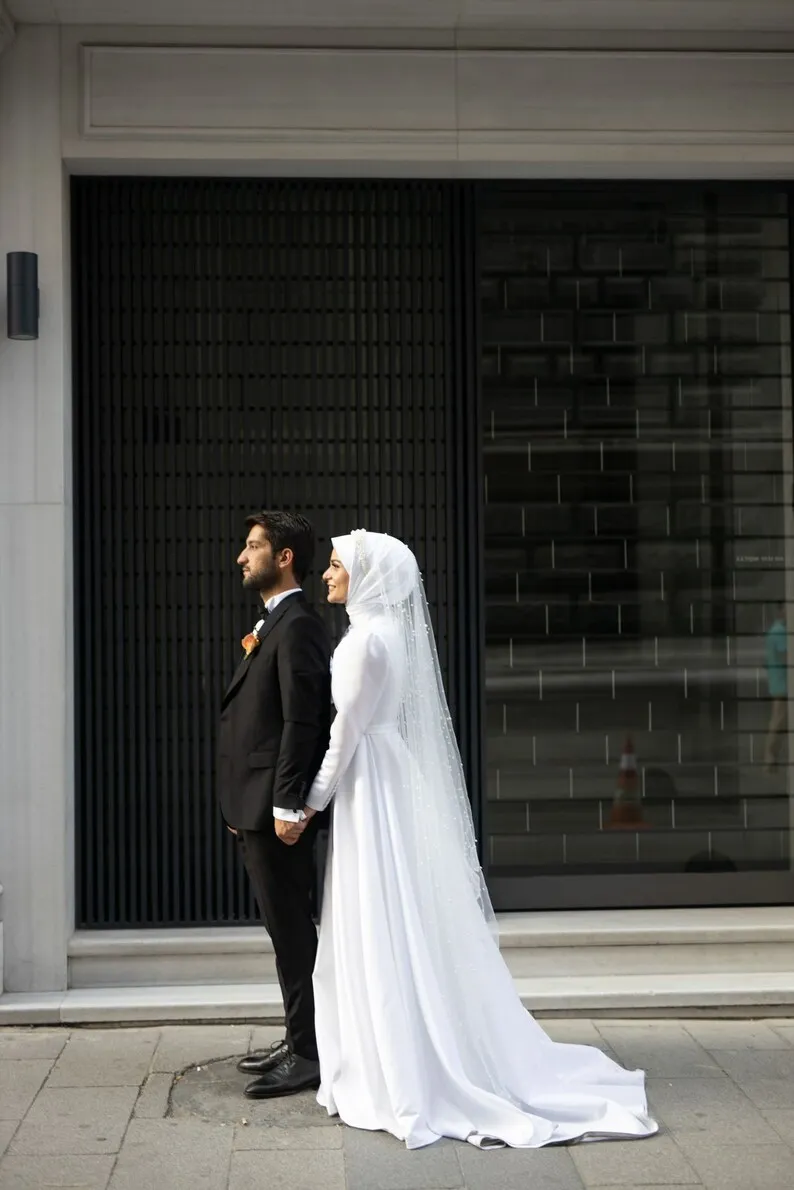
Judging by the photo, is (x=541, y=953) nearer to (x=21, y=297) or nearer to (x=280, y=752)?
(x=280, y=752)

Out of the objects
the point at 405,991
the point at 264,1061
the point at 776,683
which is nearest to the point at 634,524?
the point at 776,683

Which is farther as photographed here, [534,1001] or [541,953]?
[541,953]

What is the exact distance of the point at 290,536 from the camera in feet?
17.7

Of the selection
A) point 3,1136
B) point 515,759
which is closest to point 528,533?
point 515,759

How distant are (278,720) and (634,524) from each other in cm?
296

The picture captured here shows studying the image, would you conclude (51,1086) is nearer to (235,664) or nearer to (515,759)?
(235,664)

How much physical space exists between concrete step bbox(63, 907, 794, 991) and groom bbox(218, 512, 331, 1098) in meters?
1.26

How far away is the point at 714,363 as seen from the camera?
296 inches

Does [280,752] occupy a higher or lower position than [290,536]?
lower

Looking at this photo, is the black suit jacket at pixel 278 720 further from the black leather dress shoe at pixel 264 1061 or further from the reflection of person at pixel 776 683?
the reflection of person at pixel 776 683

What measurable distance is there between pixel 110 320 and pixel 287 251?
3.19 ft

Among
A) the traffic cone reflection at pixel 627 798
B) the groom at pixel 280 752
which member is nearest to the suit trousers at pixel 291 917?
the groom at pixel 280 752

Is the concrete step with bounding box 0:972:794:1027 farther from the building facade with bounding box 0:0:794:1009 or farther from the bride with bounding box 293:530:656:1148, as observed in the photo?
the bride with bounding box 293:530:656:1148

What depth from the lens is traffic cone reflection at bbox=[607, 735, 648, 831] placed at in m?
7.47
